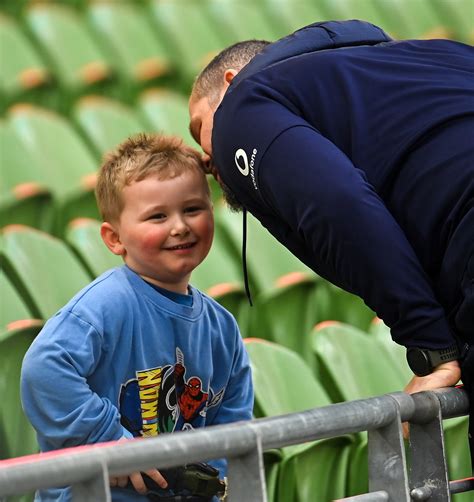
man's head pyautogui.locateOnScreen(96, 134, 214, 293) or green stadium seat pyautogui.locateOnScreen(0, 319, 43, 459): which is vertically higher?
man's head pyautogui.locateOnScreen(96, 134, 214, 293)

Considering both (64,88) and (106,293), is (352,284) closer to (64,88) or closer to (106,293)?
(106,293)

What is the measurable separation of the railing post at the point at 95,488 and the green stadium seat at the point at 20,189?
0.81 metres

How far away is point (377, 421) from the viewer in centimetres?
52

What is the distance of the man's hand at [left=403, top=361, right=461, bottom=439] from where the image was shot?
0.58 m

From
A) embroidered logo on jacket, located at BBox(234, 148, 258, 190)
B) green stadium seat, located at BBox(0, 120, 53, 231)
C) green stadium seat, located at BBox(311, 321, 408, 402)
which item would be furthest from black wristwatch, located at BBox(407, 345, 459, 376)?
green stadium seat, located at BBox(0, 120, 53, 231)

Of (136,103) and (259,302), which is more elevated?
(136,103)

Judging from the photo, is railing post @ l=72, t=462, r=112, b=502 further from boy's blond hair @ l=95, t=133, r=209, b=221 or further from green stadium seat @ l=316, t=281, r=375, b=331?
green stadium seat @ l=316, t=281, r=375, b=331

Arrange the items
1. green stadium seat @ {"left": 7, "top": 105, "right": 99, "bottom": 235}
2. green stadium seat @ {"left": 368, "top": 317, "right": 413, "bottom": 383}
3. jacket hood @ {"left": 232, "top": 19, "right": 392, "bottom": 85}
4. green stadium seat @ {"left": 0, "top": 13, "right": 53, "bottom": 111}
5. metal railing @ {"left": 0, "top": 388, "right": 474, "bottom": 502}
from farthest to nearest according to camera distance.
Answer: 1. green stadium seat @ {"left": 0, "top": 13, "right": 53, "bottom": 111}
2. green stadium seat @ {"left": 7, "top": 105, "right": 99, "bottom": 235}
3. green stadium seat @ {"left": 368, "top": 317, "right": 413, "bottom": 383}
4. jacket hood @ {"left": 232, "top": 19, "right": 392, "bottom": 85}
5. metal railing @ {"left": 0, "top": 388, "right": 474, "bottom": 502}

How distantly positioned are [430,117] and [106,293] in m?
0.21

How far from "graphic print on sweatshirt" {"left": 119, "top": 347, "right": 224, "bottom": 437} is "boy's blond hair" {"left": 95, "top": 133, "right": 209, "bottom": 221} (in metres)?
0.10

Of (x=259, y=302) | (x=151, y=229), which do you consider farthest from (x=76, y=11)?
(x=151, y=229)

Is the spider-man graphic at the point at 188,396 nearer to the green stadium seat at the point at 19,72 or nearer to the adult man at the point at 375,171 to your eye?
the adult man at the point at 375,171

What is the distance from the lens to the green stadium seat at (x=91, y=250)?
3.49 feet

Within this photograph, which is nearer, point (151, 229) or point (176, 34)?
point (151, 229)
